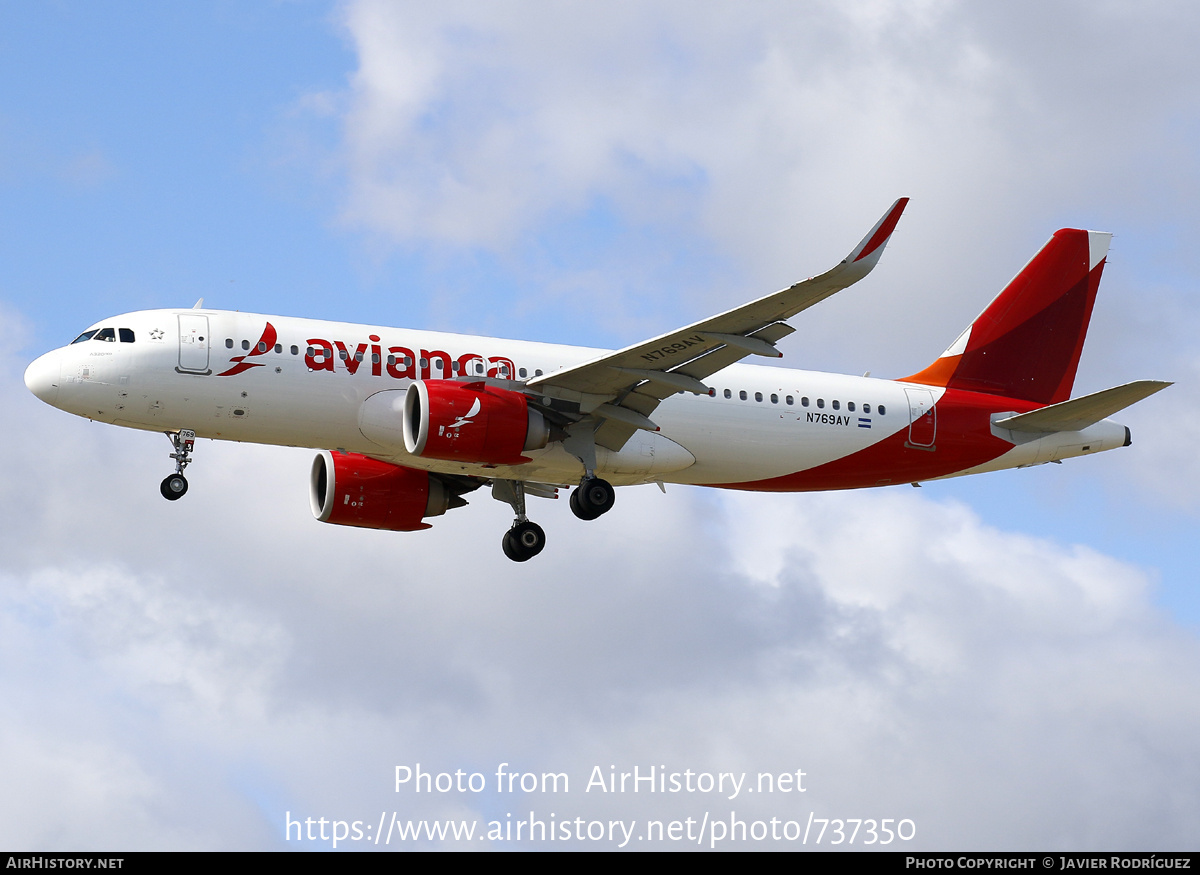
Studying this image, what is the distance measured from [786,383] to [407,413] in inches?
385

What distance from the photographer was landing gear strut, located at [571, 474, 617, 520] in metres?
35.3

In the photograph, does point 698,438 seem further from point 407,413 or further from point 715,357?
point 407,413

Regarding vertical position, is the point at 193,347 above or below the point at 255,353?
above

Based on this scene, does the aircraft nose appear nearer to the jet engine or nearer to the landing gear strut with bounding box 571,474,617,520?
the jet engine

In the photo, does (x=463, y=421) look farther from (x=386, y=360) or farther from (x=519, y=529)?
(x=519, y=529)

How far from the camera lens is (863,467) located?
38531 millimetres

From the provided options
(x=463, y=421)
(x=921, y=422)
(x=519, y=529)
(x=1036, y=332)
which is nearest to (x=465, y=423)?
(x=463, y=421)

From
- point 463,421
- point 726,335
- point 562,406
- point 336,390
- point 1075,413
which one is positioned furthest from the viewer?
point 1075,413

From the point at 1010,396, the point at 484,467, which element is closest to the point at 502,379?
the point at 484,467

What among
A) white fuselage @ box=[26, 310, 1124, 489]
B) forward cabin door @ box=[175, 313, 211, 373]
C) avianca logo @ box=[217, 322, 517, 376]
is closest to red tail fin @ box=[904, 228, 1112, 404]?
white fuselage @ box=[26, 310, 1124, 489]

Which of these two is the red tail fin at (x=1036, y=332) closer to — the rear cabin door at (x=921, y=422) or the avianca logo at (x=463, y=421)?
the rear cabin door at (x=921, y=422)

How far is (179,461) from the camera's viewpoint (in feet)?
111

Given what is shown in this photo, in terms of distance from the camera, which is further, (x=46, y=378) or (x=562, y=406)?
(x=562, y=406)

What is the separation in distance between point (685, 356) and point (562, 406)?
3157 millimetres
